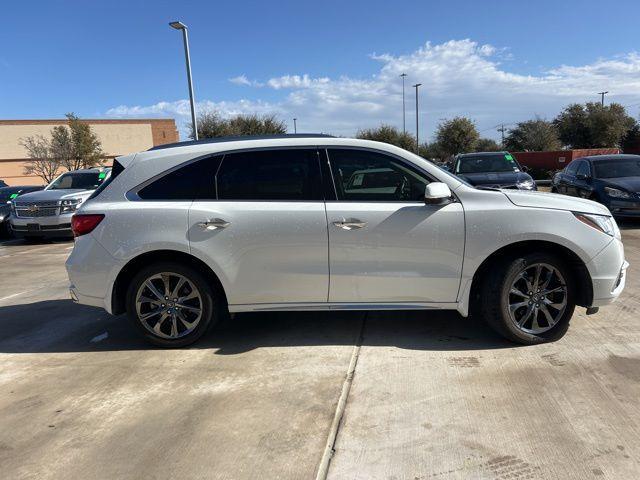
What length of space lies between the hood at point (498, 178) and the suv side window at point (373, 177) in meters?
6.95

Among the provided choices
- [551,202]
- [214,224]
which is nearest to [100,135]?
[214,224]

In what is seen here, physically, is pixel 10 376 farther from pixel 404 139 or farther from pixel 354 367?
pixel 404 139

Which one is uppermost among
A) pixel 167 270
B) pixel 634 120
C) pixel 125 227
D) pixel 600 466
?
pixel 634 120

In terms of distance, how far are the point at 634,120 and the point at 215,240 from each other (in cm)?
5477

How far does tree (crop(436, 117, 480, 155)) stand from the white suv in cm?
4893

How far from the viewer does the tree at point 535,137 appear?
175ft

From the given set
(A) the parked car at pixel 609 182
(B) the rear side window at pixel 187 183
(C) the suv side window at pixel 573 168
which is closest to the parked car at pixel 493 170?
(A) the parked car at pixel 609 182

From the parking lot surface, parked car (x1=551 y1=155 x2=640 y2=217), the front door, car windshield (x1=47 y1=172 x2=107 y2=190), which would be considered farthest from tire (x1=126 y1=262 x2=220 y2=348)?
car windshield (x1=47 y1=172 x2=107 y2=190)

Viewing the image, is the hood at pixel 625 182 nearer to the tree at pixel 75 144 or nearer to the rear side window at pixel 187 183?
the rear side window at pixel 187 183

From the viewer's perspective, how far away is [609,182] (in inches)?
427

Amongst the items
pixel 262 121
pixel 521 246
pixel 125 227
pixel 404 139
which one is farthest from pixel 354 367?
Answer: pixel 404 139

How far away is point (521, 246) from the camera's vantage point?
13.7 ft

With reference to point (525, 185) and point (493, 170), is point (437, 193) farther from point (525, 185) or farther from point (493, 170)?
point (493, 170)

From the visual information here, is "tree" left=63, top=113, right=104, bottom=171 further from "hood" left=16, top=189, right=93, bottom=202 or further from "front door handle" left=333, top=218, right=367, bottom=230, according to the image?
"front door handle" left=333, top=218, right=367, bottom=230
